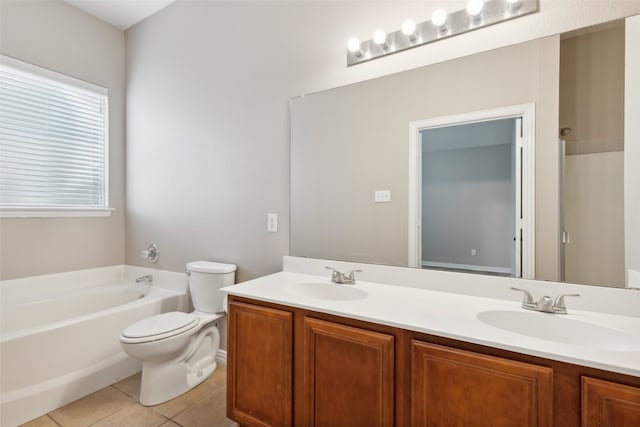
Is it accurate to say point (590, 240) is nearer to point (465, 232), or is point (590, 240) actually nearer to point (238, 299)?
point (465, 232)

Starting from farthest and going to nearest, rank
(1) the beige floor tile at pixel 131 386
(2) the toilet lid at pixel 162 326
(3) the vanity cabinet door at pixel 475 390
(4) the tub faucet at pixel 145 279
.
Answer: (4) the tub faucet at pixel 145 279, (1) the beige floor tile at pixel 131 386, (2) the toilet lid at pixel 162 326, (3) the vanity cabinet door at pixel 475 390

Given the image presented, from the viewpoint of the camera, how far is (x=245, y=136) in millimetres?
2186

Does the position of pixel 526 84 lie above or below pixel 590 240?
above

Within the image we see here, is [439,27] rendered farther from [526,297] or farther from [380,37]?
[526,297]

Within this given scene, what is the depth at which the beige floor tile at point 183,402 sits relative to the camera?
179cm

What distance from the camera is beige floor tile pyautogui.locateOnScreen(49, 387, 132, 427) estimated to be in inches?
66.9

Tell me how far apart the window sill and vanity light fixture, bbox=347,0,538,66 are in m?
2.50

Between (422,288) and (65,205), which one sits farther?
(65,205)

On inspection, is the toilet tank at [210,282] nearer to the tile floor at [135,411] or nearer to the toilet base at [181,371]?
the toilet base at [181,371]

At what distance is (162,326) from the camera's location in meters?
1.83

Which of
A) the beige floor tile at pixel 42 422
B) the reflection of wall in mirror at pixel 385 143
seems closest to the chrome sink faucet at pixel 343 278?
the reflection of wall in mirror at pixel 385 143

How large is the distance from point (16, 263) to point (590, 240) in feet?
11.7

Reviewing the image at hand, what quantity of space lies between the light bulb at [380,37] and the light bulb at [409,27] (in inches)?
4.3

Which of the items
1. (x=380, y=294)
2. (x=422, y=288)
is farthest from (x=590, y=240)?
(x=380, y=294)
